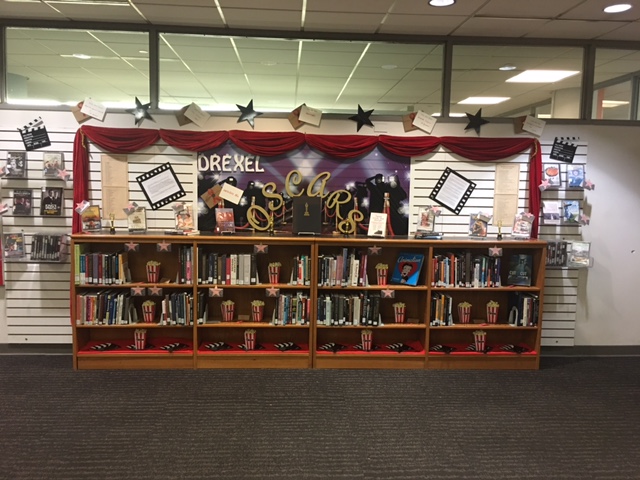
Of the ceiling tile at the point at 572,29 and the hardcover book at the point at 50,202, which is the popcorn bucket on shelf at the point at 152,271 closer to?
the hardcover book at the point at 50,202

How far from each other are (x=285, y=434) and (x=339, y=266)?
169 centimetres

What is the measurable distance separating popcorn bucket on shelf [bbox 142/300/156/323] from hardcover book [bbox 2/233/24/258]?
4.47 ft

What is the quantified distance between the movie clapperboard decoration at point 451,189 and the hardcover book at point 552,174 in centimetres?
74

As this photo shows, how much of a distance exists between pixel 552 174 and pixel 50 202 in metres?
5.09

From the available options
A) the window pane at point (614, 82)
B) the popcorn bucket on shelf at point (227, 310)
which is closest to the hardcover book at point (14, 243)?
the popcorn bucket on shelf at point (227, 310)

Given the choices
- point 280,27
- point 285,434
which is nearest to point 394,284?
point 285,434

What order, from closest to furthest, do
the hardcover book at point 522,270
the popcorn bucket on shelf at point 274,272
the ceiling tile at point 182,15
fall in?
the ceiling tile at point 182,15, the popcorn bucket on shelf at point 274,272, the hardcover book at point 522,270

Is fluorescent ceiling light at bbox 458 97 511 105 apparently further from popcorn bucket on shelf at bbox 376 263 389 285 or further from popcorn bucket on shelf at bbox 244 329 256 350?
popcorn bucket on shelf at bbox 244 329 256 350

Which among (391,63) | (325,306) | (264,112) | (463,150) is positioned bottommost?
(325,306)

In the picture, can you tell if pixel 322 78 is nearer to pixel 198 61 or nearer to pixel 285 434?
pixel 198 61

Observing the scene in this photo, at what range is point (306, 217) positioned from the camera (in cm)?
445

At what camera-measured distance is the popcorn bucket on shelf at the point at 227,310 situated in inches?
176

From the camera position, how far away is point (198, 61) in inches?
216

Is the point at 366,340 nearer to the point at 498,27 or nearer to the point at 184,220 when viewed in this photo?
the point at 184,220
